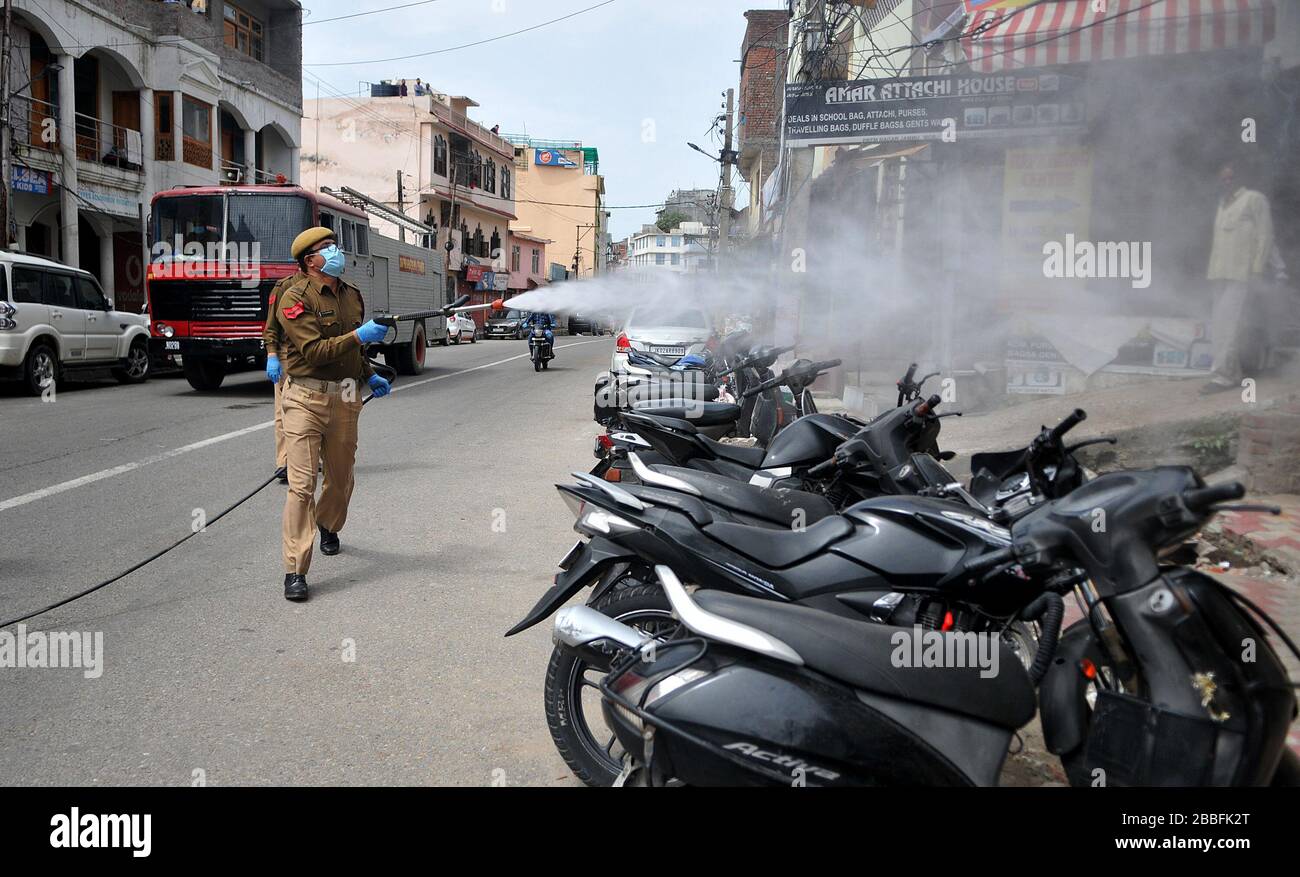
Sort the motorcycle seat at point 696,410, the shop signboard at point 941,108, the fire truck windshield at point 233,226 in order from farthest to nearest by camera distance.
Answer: the fire truck windshield at point 233,226 → the shop signboard at point 941,108 → the motorcycle seat at point 696,410

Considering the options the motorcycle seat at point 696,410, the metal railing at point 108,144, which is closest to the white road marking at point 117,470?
the motorcycle seat at point 696,410

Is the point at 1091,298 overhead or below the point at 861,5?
below

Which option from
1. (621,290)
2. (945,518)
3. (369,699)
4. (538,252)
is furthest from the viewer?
(538,252)

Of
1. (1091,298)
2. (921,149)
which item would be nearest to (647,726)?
(1091,298)

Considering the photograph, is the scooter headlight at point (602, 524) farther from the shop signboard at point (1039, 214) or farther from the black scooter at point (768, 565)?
the shop signboard at point (1039, 214)

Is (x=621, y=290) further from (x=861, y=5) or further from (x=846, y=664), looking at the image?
(x=846, y=664)

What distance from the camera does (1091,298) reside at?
1083 centimetres

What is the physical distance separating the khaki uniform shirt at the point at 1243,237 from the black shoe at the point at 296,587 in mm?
7816

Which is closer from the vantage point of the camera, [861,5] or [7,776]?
[7,776]

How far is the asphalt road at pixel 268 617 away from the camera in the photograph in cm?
340

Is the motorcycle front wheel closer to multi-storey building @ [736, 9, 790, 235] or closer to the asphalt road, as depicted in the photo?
the asphalt road

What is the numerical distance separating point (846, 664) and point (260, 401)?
13.4 m

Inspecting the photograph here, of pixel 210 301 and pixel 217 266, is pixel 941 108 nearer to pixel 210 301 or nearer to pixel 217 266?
pixel 217 266

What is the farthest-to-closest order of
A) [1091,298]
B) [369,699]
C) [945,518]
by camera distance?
[1091,298] → [369,699] → [945,518]
